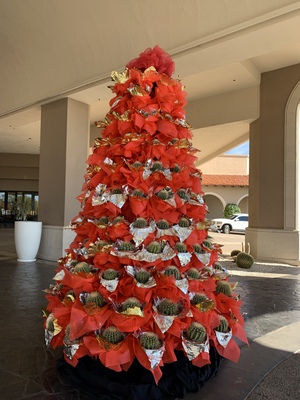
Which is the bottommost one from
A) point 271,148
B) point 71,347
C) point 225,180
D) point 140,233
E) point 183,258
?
point 71,347

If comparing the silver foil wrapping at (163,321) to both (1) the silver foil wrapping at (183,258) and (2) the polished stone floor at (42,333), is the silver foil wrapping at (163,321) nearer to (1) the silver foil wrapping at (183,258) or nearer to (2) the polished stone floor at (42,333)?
(1) the silver foil wrapping at (183,258)

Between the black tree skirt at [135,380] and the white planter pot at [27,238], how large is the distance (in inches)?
198

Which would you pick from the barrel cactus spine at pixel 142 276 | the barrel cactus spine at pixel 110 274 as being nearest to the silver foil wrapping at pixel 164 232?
the barrel cactus spine at pixel 142 276

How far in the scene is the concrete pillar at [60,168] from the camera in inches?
265

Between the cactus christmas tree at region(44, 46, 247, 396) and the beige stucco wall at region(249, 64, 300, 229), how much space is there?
5964 mm

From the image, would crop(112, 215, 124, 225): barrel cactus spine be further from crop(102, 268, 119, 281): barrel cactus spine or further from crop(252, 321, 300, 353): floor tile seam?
crop(252, 321, 300, 353): floor tile seam

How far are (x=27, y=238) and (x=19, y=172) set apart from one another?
13944 millimetres

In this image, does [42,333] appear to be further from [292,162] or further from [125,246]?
[292,162]

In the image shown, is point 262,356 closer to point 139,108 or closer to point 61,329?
point 61,329

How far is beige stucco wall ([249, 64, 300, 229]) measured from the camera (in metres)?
7.59

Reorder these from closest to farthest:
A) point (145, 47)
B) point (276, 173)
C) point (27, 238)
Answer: point (145, 47)
point (27, 238)
point (276, 173)

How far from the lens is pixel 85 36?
5.70m

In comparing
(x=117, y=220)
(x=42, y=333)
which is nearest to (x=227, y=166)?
(x=42, y=333)

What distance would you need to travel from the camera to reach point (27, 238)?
22.1ft
